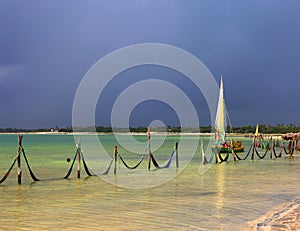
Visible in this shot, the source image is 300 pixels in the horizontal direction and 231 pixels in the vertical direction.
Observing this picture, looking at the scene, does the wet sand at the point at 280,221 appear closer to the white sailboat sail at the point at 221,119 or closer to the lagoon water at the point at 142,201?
the lagoon water at the point at 142,201

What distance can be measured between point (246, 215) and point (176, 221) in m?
1.99

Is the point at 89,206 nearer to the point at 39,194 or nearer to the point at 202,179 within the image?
the point at 39,194

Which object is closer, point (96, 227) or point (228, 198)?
point (96, 227)

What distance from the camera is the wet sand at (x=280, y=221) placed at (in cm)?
863

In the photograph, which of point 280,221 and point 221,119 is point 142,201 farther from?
point 221,119

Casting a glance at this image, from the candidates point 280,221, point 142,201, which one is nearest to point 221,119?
point 142,201

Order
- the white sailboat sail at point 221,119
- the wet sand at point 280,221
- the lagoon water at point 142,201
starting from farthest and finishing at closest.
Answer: the white sailboat sail at point 221,119, the lagoon water at point 142,201, the wet sand at point 280,221

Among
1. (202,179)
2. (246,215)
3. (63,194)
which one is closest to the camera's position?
(246,215)

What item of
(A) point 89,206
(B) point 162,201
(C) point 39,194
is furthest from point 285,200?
(C) point 39,194

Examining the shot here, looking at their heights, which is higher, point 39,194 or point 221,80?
point 221,80

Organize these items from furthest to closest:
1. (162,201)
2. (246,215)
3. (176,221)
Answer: (162,201), (246,215), (176,221)

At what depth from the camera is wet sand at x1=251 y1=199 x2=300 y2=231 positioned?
8633mm

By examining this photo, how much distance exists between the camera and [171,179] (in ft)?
65.3

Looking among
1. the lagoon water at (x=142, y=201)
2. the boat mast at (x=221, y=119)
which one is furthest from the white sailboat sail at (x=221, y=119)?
the lagoon water at (x=142, y=201)
